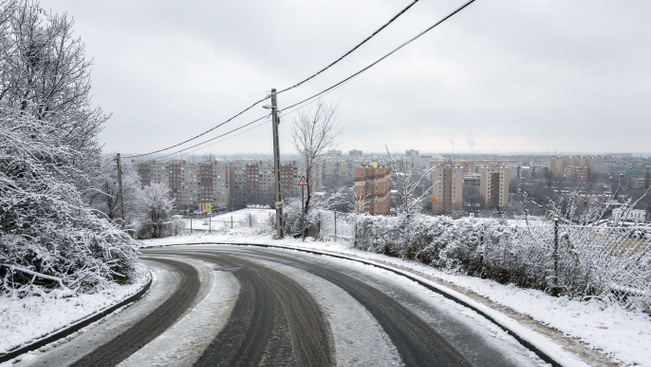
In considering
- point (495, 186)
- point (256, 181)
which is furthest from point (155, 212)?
point (256, 181)

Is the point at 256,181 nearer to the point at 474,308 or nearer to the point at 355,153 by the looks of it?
the point at 355,153

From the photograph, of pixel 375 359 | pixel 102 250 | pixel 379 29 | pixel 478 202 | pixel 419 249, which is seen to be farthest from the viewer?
pixel 478 202

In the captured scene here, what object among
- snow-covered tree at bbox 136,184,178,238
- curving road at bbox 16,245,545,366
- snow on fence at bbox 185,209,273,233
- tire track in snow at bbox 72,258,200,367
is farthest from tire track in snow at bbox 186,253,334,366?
snow-covered tree at bbox 136,184,178,238

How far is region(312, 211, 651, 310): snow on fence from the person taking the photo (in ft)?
19.6

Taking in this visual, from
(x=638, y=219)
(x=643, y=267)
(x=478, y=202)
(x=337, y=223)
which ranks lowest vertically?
(x=478, y=202)

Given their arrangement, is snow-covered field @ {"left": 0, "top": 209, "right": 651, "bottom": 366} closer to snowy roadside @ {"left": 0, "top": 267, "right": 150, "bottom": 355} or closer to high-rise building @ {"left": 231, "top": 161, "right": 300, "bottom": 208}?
snowy roadside @ {"left": 0, "top": 267, "right": 150, "bottom": 355}

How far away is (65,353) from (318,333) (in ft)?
12.0

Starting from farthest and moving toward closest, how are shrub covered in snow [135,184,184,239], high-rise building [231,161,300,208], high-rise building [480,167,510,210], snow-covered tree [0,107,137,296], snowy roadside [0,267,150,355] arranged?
high-rise building [231,161,300,208], high-rise building [480,167,510,210], shrub covered in snow [135,184,184,239], snow-covered tree [0,107,137,296], snowy roadside [0,267,150,355]

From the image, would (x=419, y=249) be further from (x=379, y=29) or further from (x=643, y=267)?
(x=379, y=29)

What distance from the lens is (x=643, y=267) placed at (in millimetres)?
5895

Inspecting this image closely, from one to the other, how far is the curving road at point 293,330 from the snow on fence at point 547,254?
1858mm

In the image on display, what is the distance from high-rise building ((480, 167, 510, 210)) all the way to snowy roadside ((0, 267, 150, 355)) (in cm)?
6569

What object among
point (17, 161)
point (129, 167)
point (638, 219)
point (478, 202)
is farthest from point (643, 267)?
Answer: point (478, 202)

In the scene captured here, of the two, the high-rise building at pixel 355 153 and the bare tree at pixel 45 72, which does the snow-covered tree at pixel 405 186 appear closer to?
the bare tree at pixel 45 72
